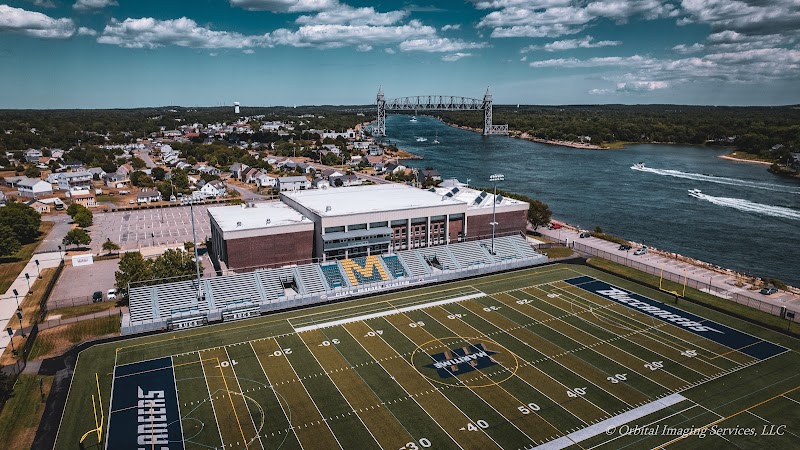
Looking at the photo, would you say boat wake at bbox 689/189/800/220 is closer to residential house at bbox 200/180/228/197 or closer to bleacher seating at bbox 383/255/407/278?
bleacher seating at bbox 383/255/407/278

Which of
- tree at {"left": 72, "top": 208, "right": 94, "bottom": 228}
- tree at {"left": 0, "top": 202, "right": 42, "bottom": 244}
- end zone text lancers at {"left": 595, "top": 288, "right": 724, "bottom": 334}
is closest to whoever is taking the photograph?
end zone text lancers at {"left": 595, "top": 288, "right": 724, "bottom": 334}

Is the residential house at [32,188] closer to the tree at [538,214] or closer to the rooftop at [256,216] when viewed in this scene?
the rooftop at [256,216]

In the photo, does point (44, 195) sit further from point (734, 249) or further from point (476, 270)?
point (734, 249)

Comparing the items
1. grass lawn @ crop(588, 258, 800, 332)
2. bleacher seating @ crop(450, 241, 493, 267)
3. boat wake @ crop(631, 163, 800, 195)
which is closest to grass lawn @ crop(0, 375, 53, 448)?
bleacher seating @ crop(450, 241, 493, 267)

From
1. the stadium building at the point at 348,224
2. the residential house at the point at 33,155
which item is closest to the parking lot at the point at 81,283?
the stadium building at the point at 348,224

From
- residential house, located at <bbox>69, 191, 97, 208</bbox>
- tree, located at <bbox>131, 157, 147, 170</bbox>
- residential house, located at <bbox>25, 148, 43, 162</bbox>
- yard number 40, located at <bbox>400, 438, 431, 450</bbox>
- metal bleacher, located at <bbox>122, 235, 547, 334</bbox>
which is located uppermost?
residential house, located at <bbox>25, 148, 43, 162</bbox>

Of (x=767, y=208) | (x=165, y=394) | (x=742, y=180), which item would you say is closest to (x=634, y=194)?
(x=767, y=208)
